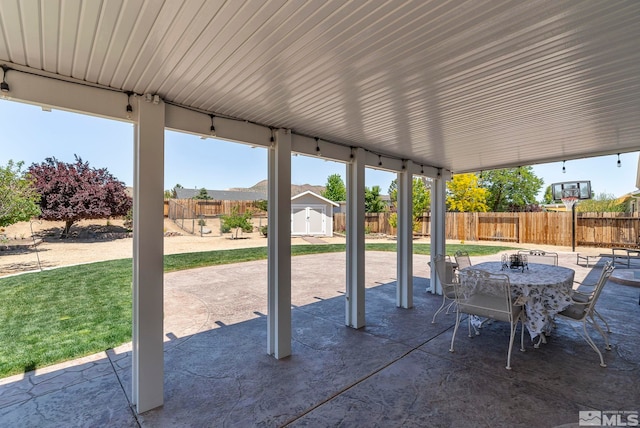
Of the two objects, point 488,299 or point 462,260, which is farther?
point 462,260

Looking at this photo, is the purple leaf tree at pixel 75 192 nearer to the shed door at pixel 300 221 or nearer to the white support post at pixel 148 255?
the shed door at pixel 300 221

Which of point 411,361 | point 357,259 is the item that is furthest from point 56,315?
point 411,361

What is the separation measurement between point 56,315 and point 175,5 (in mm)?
5761

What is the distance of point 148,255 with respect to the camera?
231 cm

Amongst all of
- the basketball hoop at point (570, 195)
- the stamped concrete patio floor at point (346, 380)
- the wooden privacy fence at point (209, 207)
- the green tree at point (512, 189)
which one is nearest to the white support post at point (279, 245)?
the stamped concrete patio floor at point (346, 380)

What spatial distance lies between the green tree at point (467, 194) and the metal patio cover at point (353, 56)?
1701 cm

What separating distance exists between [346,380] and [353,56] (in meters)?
2.61

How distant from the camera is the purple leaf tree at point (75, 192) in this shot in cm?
1096

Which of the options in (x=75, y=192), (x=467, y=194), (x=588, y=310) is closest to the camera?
(x=588, y=310)

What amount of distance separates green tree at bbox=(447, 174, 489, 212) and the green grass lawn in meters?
16.4

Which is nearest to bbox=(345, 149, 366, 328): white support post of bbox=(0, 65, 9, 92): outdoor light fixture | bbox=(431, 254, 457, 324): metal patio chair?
bbox=(431, 254, 457, 324): metal patio chair

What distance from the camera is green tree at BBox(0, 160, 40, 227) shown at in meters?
6.98

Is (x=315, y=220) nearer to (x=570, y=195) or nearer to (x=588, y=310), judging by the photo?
(x=570, y=195)

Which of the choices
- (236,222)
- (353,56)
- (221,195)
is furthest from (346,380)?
(221,195)
